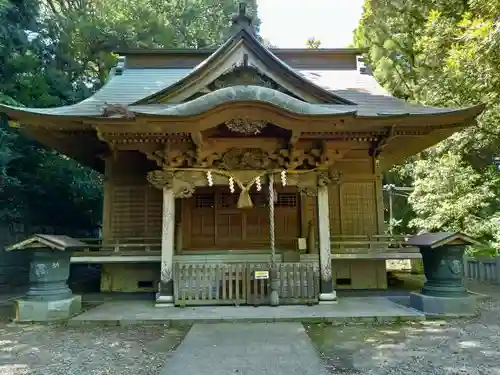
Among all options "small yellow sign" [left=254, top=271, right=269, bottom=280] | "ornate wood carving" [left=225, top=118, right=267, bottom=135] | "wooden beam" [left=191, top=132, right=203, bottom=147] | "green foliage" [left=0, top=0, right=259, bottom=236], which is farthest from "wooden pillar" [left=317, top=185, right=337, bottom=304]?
"green foliage" [left=0, top=0, right=259, bottom=236]

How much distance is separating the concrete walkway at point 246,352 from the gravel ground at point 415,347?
0.27 meters

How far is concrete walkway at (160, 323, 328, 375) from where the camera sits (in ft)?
12.9

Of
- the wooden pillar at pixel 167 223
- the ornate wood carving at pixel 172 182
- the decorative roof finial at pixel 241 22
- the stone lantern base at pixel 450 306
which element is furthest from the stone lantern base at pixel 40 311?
the decorative roof finial at pixel 241 22

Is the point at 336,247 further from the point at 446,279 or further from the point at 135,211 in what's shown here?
the point at 135,211

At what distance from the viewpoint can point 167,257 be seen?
7.39 m

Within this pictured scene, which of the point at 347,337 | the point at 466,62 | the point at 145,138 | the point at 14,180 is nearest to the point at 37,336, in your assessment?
the point at 145,138

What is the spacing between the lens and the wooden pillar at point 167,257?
7255 mm

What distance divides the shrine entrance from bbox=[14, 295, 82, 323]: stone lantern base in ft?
13.0

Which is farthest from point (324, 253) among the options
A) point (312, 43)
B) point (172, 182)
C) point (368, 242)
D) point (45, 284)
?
point (312, 43)

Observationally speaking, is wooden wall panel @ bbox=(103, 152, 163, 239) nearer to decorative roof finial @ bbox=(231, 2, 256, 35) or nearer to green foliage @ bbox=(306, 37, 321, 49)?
decorative roof finial @ bbox=(231, 2, 256, 35)

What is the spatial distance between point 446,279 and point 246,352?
3.94 m

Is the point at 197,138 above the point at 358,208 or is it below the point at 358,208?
above

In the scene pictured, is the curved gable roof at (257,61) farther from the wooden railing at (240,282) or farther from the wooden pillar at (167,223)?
the wooden railing at (240,282)

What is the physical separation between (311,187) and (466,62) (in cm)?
490
